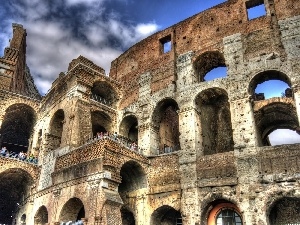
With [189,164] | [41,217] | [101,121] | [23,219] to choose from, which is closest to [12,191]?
[23,219]

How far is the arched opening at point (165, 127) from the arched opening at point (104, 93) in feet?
12.2

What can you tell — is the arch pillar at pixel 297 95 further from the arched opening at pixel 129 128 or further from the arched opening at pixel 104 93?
the arched opening at pixel 104 93

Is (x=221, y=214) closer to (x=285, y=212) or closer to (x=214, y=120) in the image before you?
(x=285, y=212)

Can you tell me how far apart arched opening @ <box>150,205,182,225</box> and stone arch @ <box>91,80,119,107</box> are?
26.6ft

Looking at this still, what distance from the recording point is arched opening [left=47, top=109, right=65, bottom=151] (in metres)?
19.1

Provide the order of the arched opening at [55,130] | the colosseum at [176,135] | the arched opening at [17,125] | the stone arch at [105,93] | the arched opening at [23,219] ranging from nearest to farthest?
the colosseum at [176,135]
the arched opening at [23,219]
the arched opening at [55,130]
the stone arch at [105,93]
the arched opening at [17,125]

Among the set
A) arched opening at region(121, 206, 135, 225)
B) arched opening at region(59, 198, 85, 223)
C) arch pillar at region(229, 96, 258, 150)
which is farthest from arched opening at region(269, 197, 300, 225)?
arched opening at region(59, 198, 85, 223)

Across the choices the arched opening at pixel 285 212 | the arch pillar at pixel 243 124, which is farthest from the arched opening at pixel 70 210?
the arched opening at pixel 285 212

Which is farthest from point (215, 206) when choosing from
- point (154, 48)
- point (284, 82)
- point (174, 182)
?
point (154, 48)

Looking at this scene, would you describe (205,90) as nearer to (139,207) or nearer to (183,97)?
(183,97)

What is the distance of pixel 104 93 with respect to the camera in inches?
799

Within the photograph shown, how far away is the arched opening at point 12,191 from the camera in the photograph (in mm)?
18250

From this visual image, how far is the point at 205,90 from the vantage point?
626 inches

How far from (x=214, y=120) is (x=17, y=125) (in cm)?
1687
